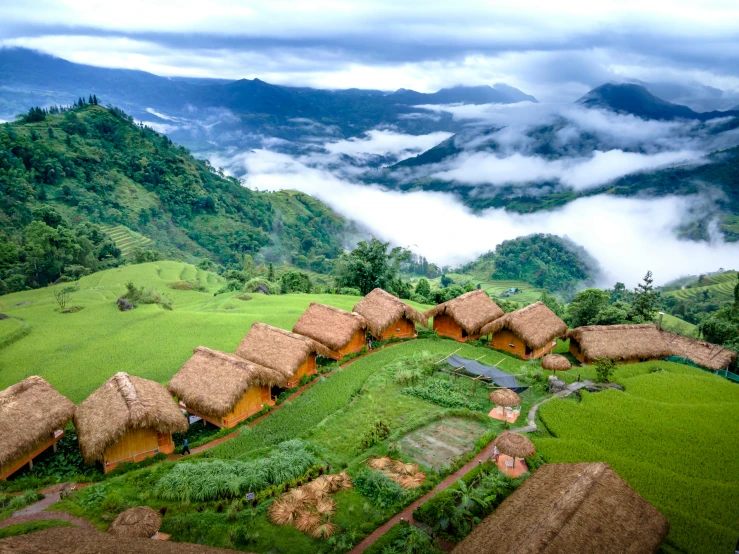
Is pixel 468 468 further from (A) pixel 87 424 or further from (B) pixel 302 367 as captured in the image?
(A) pixel 87 424

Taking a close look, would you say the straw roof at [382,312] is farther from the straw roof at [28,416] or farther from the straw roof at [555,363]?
the straw roof at [28,416]

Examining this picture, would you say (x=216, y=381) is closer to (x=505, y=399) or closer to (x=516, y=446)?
(x=505, y=399)

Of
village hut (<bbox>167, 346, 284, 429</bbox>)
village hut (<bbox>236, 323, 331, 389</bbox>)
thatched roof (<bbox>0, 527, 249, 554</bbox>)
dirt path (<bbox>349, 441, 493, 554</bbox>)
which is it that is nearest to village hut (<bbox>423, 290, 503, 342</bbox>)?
village hut (<bbox>236, 323, 331, 389</bbox>)

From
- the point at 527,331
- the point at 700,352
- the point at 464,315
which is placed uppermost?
the point at 527,331

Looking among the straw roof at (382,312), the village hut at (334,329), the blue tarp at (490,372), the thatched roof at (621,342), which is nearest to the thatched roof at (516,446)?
the blue tarp at (490,372)

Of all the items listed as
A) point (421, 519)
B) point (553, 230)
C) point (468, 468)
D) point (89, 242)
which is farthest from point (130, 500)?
point (553, 230)

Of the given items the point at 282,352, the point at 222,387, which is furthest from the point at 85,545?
the point at 282,352

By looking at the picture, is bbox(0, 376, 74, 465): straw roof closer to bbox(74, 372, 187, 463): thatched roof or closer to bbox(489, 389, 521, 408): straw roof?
bbox(74, 372, 187, 463): thatched roof
